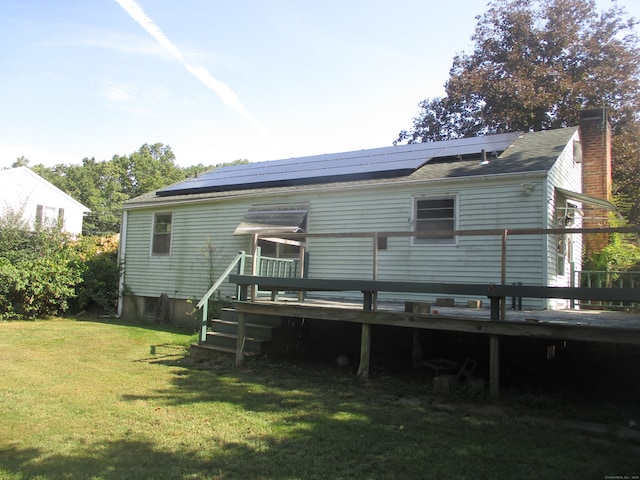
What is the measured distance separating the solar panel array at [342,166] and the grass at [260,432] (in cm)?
571

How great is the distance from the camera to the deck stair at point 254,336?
787 centimetres

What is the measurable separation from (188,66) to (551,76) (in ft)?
53.0

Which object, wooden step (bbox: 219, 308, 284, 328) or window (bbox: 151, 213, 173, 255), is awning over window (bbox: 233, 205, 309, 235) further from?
window (bbox: 151, 213, 173, 255)

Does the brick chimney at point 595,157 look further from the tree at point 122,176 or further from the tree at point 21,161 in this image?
the tree at point 21,161

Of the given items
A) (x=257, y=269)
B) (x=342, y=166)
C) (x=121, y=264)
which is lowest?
(x=257, y=269)

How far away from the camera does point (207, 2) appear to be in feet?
31.8

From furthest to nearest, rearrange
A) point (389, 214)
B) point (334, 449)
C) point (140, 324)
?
1. point (140, 324)
2. point (389, 214)
3. point (334, 449)

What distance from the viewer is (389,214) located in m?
10.2

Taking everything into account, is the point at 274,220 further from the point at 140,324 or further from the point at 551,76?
the point at 551,76

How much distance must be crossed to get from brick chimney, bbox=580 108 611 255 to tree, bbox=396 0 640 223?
7654 millimetres

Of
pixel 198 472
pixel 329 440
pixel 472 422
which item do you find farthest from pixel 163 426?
pixel 472 422

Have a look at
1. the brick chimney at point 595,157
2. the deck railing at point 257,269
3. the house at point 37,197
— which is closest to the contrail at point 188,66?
the deck railing at point 257,269

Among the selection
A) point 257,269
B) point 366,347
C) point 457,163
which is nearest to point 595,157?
point 457,163

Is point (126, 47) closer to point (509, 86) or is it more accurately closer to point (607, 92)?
point (509, 86)
